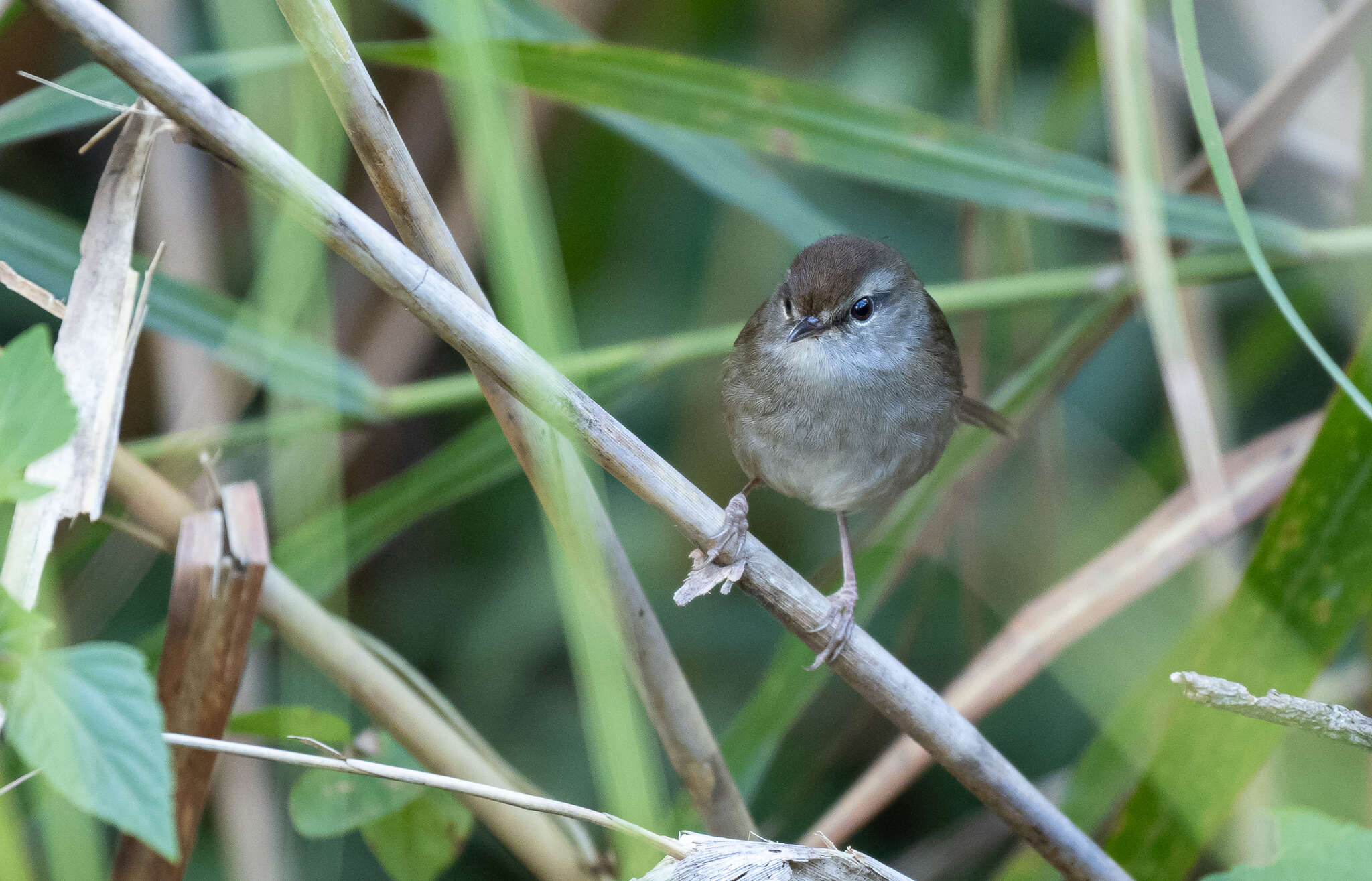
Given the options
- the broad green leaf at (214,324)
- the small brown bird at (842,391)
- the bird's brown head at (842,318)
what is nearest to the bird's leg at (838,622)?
the small brown bird at (842,391)

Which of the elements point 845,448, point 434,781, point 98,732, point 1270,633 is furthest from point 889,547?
point 98,732

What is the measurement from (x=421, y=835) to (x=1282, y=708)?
119cm

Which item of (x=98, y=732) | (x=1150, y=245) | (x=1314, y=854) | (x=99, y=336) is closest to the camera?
(x=98, y=732)

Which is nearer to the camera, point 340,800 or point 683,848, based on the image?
point 683,848

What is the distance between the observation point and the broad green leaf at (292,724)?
1.47 m

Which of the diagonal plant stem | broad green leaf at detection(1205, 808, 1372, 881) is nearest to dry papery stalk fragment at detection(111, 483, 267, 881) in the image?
the diagonal plant stem

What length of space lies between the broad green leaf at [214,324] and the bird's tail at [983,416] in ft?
4.11

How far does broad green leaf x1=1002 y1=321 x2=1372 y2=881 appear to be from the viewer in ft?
5.49

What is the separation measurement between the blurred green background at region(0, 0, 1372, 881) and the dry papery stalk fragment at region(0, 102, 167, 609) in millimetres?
667

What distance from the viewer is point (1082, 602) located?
6.67 ft

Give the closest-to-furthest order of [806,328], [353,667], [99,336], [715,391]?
[99,336] → [353,667] → [806,328] → [715,391]

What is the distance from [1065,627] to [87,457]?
1.65 meters

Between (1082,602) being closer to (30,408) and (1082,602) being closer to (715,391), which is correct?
(715,391)

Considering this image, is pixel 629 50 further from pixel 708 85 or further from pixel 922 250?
pixel 922 250
